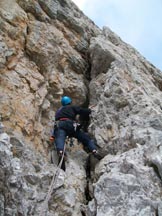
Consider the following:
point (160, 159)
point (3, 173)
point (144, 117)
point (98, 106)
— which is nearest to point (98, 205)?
point (160, 159)

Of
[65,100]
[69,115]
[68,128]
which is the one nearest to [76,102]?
[65,100]

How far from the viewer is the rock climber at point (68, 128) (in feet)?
30.1

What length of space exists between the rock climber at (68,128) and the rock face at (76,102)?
0.30 m

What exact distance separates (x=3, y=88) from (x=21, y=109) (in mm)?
788

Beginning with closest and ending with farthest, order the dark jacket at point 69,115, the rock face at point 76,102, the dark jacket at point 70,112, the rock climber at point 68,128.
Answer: the rock face at point 76,102
the rock climber at point 68,128
the dark jacket at point 69,115
the dark jacket at point 70,112

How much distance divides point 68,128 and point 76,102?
6.95 ft

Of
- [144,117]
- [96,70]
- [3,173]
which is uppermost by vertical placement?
[96,70]

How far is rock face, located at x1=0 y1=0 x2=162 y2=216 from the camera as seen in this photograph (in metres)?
6.82

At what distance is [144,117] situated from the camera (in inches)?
364

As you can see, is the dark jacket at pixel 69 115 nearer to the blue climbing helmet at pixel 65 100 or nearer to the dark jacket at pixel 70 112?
the dark jacket at pixel 70 112

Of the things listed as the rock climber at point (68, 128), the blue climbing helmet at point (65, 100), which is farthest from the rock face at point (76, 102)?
the blue climbing helmet at point (65, 100)

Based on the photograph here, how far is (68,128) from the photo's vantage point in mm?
9672

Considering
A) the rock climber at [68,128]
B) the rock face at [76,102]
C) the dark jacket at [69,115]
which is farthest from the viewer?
the dark jacket at [69,115]

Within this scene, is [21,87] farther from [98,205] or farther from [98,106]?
[98,205]
